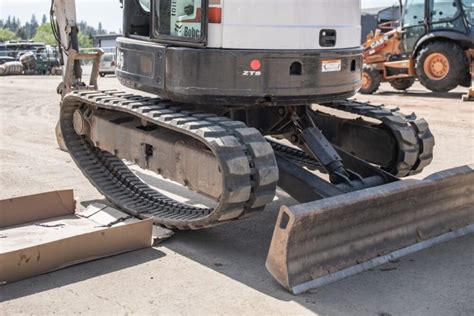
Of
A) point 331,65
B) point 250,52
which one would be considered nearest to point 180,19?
point 250,52

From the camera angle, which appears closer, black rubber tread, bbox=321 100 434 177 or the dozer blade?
the dozer blade

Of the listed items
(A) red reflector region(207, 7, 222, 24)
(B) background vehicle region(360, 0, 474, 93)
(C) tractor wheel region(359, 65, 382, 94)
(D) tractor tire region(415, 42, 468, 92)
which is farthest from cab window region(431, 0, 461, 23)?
(A) red reflector region(207, 7, 222, 24)

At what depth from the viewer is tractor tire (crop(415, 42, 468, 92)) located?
14484 millimetres

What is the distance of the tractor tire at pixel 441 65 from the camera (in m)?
14.5

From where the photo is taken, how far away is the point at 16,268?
14.5 ft

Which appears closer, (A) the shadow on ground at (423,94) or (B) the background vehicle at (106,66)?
(A) the shadow on ground at (423,94)

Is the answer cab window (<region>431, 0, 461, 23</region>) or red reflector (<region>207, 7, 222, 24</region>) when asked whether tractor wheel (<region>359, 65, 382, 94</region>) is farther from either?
red reflector (<region>207, 7, 222, 24</region>)

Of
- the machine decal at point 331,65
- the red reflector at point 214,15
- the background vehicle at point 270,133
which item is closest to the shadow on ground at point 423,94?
the background vehicle at point 270,133

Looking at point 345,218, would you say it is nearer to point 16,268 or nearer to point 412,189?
point 412,189

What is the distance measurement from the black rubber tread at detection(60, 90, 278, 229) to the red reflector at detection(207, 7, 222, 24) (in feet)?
2.39

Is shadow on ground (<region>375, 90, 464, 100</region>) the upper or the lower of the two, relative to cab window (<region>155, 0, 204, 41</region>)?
lower

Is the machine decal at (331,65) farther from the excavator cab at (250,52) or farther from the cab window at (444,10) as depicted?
the cab window at (444,10)

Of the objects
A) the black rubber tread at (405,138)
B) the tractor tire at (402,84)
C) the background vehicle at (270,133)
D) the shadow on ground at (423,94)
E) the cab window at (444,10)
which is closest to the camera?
the background vehicle at (270,133)

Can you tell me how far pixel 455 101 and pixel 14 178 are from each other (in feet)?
34.7
